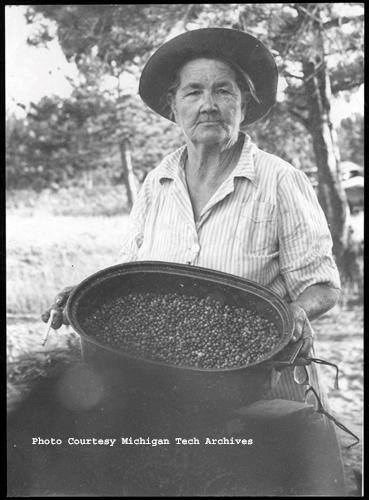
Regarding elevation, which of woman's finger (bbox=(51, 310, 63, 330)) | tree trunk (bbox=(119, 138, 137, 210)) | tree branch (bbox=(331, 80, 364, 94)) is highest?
tree branch (bbox=(331, 80, 364, 94))

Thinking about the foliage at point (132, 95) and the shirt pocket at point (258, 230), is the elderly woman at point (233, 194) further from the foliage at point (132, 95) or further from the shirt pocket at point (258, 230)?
the foliage at point (132, 95)

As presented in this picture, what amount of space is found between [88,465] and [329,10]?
7.27 feet

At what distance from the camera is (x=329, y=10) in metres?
2.72

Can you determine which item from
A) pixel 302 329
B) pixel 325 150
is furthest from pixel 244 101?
pixel 302 329

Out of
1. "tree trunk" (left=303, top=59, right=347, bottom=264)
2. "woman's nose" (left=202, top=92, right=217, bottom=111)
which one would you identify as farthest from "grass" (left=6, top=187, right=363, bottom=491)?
"woman's nose" (left=202, top=92, right=217, bottom=111)

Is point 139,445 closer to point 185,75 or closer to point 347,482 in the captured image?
point 347,482

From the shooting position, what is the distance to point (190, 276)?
2.32 metres

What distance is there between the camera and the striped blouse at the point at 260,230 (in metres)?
2.41

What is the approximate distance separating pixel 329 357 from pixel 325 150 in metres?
0.91

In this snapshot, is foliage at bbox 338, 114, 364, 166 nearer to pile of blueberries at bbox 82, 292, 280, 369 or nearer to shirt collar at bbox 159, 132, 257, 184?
shirt collar at bbox 159, 132, 257, 184

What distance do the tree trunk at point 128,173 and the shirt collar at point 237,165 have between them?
160 mm

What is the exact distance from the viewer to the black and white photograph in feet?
7.71

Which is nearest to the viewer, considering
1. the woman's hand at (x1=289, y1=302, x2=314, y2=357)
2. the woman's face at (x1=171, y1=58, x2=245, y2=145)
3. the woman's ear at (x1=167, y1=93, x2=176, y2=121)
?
the woman's hand at (x1=289, y1=302, x2=314, y2=357)

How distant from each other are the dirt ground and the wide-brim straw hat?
0.97 metres
